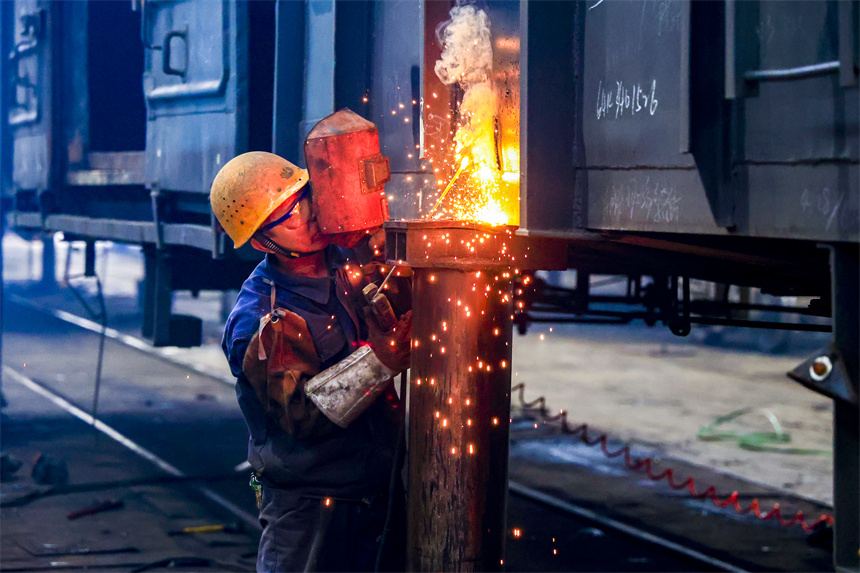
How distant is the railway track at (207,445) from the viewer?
5.24 metres

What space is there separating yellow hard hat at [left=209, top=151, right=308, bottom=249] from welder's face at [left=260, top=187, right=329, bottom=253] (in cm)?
3

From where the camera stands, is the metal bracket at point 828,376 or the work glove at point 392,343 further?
the work glove at point 392,343

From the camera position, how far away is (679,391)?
10594 mm

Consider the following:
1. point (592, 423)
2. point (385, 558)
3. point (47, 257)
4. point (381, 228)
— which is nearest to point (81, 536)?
point (385, 558)

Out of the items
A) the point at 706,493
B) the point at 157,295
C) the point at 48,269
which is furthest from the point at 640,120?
the point at 48,269

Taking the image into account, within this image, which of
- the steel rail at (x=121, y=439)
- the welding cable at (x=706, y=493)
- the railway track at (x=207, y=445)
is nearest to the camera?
the railway track at (x=207, y=445)

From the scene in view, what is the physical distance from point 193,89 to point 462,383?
2.55 m

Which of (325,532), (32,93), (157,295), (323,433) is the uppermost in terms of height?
(32,93)

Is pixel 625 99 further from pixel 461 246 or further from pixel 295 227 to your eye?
pixel 295 227

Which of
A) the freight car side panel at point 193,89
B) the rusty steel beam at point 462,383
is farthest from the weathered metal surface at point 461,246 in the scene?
the freight car side panel at point 193,89

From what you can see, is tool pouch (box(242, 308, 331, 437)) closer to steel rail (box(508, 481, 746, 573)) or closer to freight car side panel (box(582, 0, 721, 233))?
freight car side panel (box(582, 0, 721, 233))

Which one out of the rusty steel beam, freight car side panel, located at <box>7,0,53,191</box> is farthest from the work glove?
freight car side panel, located at <box>7,0,53,191</box>

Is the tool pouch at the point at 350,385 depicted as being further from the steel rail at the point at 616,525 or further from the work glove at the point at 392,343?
the steel rail at the point at 616,525

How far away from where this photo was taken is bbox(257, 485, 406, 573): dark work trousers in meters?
2.95
